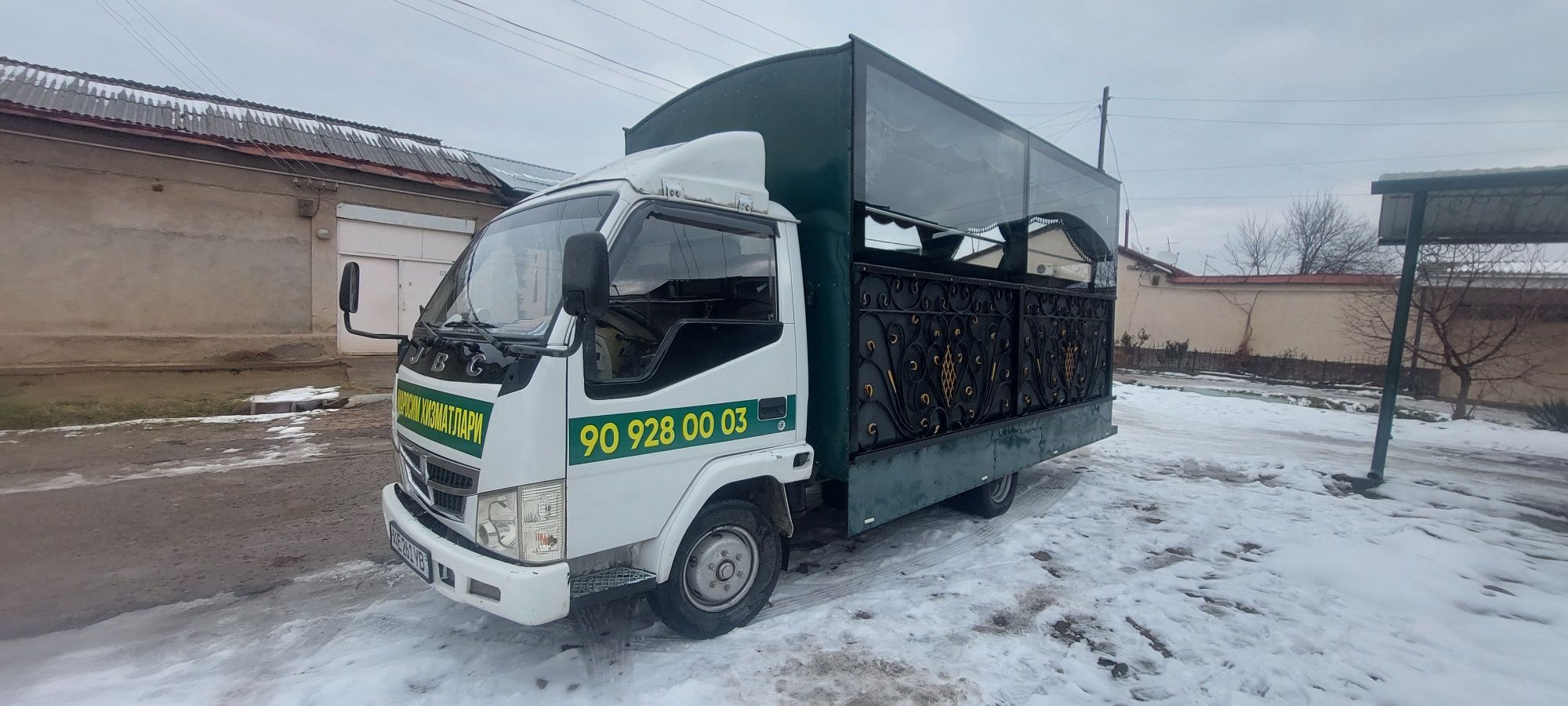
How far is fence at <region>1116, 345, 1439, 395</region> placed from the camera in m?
16.2

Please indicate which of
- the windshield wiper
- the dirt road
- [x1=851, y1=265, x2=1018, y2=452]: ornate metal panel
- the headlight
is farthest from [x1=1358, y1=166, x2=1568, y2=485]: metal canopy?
the dirt road

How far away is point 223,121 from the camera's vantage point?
420 inches

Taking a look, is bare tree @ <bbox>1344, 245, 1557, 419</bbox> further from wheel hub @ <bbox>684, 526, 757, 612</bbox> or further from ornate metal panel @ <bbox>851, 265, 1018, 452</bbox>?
wheel hub @ <bbox>684, 526, 757, 612</bbox>

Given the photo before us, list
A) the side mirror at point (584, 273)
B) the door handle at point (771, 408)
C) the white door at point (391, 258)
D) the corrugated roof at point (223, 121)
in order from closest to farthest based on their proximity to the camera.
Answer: the side mirror at point (584, 273), the door handle at point (771, 408), the corrugated roof at point (223, 121), the white door at point (391, 258)

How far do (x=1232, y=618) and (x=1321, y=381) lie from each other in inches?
718

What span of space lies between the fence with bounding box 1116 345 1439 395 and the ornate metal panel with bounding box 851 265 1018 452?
16828mm

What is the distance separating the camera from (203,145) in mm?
9805

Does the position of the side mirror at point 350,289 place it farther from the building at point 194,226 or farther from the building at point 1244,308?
the building at point 1244,308

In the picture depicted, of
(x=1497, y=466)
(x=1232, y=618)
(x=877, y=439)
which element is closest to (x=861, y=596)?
(x=877, y=439)

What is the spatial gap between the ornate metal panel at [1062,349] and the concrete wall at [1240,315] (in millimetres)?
12301

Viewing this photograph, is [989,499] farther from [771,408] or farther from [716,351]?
[716,351]

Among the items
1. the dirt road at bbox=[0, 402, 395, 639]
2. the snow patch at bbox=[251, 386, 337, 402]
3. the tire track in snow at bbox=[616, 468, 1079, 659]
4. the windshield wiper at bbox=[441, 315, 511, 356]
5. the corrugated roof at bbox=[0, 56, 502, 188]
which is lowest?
the dirt road at bbox=[0, 402, 395, 639]

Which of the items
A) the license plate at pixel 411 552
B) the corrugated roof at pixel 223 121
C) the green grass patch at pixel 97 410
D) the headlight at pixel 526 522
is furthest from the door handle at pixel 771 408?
the corrugated roof at pixel 223 121

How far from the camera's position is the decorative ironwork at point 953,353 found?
4.06 meters
